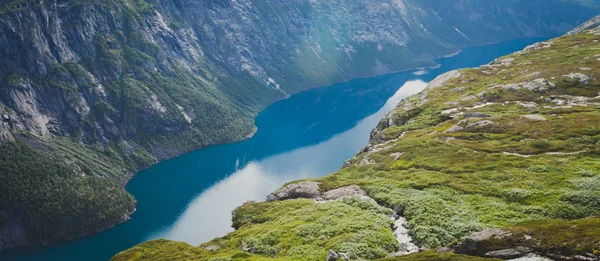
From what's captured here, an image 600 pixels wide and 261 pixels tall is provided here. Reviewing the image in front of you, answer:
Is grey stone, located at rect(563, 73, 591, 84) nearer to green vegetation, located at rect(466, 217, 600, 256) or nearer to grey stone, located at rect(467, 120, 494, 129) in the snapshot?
grey stone, located at rect(467, 120, 494, 129)

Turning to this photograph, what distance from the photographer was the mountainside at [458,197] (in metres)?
37.1

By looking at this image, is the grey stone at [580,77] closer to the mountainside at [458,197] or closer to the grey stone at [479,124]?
the mountainside at [458,197]

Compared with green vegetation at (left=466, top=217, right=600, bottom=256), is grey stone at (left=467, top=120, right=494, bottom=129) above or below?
above

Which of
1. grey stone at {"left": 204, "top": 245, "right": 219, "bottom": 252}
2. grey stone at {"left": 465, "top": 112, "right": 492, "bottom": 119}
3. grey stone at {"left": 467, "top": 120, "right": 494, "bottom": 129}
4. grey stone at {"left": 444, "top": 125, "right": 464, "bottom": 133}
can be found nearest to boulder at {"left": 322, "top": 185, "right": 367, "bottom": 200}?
grey stone at {"left": 204, "top": 245, "right": 219, "bottom": 252}

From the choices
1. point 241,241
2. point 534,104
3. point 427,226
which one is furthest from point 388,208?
point 534,104

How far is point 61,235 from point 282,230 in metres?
186

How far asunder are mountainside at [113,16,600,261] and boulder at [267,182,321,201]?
229 mm

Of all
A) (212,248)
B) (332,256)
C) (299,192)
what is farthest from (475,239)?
(299,192)

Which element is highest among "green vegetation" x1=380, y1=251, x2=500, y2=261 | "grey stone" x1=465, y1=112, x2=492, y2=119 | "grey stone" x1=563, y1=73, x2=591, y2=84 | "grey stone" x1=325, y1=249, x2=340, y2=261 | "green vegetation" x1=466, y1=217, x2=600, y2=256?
"grey stone" x1=563, y1=73, x2=591, y2=84

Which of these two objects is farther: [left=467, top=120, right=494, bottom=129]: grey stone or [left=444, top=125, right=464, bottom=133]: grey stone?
[left=444, top=125, right=464, bottom=133]: grey stone

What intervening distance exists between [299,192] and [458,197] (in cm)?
2828

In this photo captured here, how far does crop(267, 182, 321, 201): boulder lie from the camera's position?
229 ft

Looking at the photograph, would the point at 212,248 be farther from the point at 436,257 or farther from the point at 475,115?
the point at 475,115

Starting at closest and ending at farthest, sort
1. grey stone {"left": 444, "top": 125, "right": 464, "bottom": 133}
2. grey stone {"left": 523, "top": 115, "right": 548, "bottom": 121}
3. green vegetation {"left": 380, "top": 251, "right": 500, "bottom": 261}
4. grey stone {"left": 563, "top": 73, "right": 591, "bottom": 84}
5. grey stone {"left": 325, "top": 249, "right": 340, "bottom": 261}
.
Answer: green vegetation {"left": 380, "top": 251, "right": 500, "bottom": 261} < grey stone {"left": 325, "top": 249, "right": 340, "bottom": 261} < grey stone {"left": 523, "top": 115, "right": 548, "bottom": 121} < grey stone {"left": 444, "top": 125, "right": 464, "bottom": 133} < grey stone {"left": 563, "top": 73, "right": 591, "bottom": 84}
